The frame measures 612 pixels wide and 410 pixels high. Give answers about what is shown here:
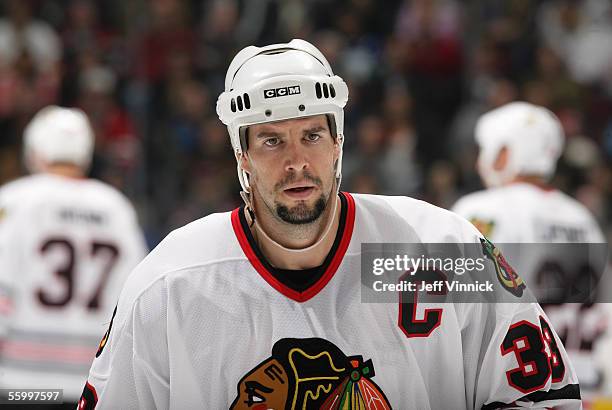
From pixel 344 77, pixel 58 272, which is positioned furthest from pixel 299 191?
pixel 344 77

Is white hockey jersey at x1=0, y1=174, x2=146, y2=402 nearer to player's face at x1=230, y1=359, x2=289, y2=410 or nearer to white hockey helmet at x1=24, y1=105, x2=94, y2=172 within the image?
white hockey helmet at x1=24, y1=105, x2=94, y2=172

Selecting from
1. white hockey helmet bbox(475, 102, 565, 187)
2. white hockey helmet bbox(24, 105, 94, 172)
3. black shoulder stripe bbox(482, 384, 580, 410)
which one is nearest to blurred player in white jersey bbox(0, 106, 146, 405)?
white hockey helmet bbox(24, 105, 94, 172)

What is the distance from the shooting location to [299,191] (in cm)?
278

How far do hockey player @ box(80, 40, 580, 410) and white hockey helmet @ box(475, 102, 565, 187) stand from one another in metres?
2.42

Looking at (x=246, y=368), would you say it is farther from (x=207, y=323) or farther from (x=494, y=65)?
(x=494, y=65)

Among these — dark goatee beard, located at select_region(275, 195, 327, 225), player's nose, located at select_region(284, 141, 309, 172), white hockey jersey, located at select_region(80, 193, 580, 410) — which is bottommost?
white hockey jersey, located at select_region(80, 193, 580, 410)

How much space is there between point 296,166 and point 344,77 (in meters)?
5.71

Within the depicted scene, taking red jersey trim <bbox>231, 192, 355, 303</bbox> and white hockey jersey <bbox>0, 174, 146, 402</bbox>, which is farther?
white hockey jersey <bbox>0, 174, 146, 402</bbox>

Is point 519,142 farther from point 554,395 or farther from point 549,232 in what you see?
point 554,395

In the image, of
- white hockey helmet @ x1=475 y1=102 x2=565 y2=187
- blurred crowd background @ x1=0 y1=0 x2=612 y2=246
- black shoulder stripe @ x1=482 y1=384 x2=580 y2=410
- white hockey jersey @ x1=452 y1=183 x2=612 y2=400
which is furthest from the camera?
blurred crowd background @ x1=0 y1=0 x2=612 y2=246

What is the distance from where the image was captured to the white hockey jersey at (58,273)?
498cm

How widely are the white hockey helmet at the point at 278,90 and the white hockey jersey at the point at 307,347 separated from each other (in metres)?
0.29

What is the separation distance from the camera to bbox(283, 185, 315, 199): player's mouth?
2770mm

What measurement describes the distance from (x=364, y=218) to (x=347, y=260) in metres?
0.13
